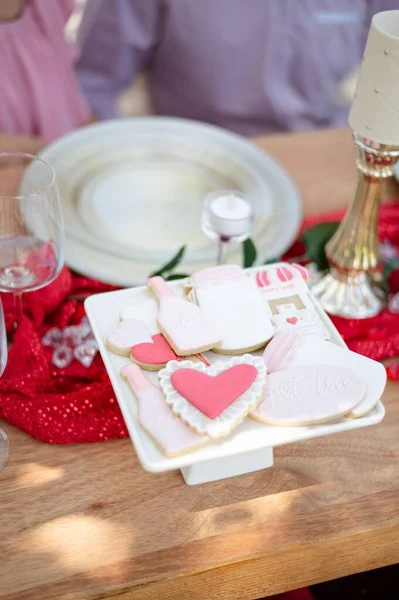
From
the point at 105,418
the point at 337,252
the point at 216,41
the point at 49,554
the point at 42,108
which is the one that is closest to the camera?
the point at 49,554

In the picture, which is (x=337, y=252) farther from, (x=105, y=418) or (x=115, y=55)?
(x=115, y=55)

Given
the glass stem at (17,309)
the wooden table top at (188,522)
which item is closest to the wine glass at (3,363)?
the wooden table top at (188,522)

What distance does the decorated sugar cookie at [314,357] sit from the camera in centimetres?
72

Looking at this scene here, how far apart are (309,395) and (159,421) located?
141 millimetres

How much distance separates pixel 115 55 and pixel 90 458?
1147 mm

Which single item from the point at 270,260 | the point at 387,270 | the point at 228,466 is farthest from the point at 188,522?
the point at 387,270

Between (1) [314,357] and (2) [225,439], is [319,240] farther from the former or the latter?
(2) [225,439]

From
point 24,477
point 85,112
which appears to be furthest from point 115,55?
point 24,477

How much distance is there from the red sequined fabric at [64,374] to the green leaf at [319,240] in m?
0.10

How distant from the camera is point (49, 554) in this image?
704mm

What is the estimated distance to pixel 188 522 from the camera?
0.74 meters

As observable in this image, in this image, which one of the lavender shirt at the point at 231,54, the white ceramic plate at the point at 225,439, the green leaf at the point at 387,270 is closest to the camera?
the white ceramic plate at the point at 225,439

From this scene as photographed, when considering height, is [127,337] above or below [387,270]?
above

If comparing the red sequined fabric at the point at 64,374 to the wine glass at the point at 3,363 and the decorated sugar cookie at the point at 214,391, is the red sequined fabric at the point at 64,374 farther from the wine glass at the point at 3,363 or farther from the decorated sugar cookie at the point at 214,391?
the decorated sugar cookie at the point at 214,391
